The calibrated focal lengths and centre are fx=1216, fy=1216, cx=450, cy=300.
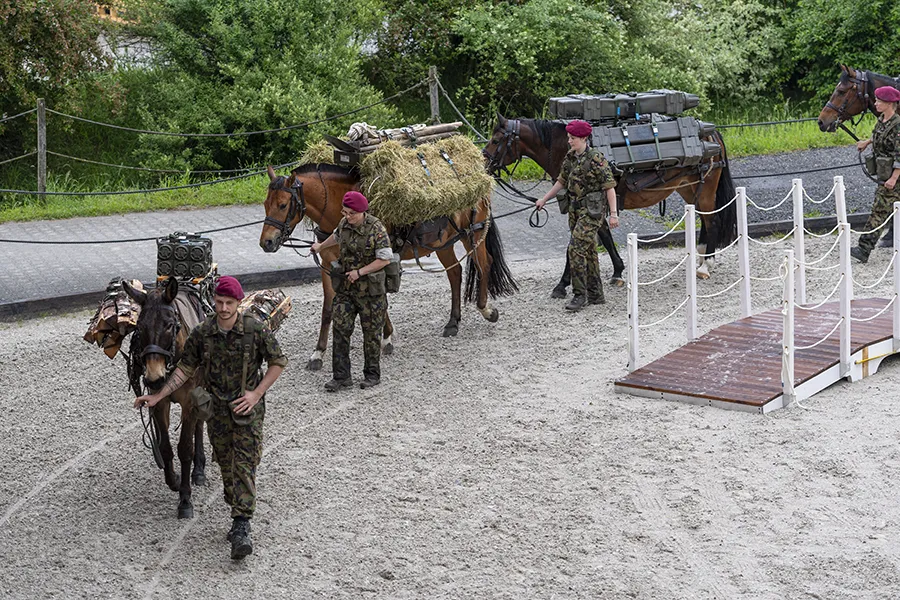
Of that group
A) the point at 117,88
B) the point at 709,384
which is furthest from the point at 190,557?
the point at 117,88

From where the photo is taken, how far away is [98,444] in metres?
9.07

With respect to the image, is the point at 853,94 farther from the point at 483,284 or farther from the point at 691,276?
the point at 483,284

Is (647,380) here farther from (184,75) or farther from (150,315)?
(184,75)

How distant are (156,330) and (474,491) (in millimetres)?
2335

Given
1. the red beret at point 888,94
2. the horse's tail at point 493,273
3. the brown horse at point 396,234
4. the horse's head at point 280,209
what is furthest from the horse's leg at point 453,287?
the red beret at point 888,94

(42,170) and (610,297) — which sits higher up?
(42,170)

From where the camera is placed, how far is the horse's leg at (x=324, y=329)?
10.8m

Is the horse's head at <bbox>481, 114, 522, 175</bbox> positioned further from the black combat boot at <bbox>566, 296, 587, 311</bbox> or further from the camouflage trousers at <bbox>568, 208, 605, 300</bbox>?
the black combat boot at <bbox>566, 296, 587, 311</bbox>

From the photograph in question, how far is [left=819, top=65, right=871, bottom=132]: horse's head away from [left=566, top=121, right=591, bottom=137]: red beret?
4.46 metres

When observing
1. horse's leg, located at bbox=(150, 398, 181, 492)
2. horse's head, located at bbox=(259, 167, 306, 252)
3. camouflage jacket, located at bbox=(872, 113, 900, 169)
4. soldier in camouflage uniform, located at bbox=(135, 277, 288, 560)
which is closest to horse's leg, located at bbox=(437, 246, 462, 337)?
horse's head, located at bbox=(259, 167, 306, 252)

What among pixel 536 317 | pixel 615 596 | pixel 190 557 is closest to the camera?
pixel 615 596

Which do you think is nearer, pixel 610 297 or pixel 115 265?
pixel 610 297

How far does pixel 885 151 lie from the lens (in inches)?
526

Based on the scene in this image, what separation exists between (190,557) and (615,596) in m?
2.50
